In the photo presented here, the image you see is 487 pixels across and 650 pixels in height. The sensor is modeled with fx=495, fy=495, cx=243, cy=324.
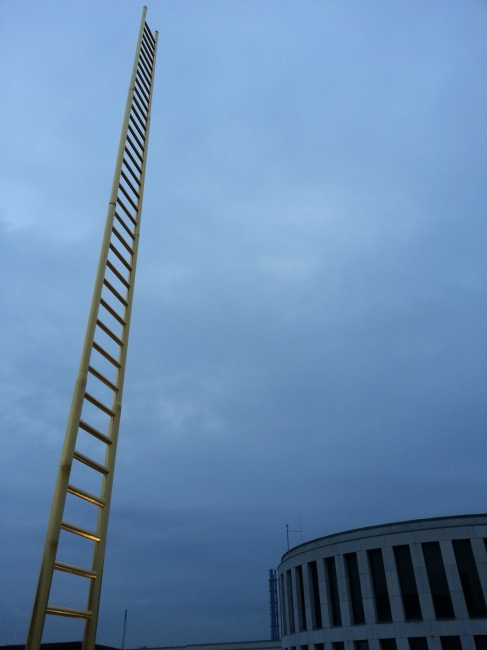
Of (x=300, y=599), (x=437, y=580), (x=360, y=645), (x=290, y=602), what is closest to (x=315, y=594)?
(x=300, y=599)

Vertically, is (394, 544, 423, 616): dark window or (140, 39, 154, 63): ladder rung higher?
(140, 39, 154, 63): ladder rung

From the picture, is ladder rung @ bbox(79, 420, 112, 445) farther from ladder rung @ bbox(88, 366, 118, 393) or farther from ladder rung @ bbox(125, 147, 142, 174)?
ladder rung @ bbox(125, 147, 142, 174)

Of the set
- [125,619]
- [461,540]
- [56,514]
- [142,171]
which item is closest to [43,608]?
[56,514]

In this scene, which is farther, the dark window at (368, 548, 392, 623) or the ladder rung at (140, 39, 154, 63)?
the dark window at (368, 548, 392, 623)

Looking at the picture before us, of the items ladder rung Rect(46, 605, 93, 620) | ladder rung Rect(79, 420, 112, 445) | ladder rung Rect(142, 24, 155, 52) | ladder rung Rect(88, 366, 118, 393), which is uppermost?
ladder rung Rect(142, 24, 155, 52)

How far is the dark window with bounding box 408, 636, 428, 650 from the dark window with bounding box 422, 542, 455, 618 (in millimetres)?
1571

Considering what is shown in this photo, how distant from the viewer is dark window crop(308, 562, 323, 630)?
1319 inches

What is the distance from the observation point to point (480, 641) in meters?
25.6

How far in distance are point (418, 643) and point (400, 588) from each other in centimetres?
273

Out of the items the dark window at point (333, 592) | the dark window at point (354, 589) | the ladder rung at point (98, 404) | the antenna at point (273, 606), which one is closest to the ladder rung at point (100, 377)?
the ladder rung at point (98, 404)

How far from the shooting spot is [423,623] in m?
27.1

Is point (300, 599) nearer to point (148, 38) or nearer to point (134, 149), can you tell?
point (134, 149)

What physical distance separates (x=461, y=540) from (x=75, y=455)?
2936 cm

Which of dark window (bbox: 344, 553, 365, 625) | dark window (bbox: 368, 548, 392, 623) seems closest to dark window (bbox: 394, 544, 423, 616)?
dark window (bbox: 368, 548, 392, 623)
